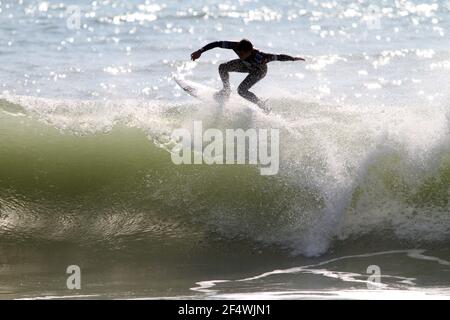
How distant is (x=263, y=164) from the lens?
11.8 meters

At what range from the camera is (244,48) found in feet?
38.0

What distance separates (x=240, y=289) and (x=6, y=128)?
15.9ft

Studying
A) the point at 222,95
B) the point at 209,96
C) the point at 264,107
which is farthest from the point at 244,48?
the point at 209,96

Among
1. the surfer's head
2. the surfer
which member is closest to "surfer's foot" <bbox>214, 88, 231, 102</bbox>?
the surfer

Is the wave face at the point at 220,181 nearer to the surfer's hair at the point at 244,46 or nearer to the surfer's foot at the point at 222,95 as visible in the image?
the surfer's foot at the point at 222,95

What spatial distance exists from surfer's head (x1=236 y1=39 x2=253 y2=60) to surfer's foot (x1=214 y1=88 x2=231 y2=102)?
1.81ft

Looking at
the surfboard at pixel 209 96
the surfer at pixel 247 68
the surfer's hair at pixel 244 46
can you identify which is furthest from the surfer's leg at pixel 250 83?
the surfer's hair at pixel 244 46

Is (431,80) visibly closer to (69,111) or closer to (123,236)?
(69,111)

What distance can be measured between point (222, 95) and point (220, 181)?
1.16 m

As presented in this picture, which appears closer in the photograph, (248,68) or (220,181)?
(220,181)

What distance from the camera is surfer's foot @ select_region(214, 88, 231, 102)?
477 inches

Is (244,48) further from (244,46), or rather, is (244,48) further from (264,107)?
(264,107)

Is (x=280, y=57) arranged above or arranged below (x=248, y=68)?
below

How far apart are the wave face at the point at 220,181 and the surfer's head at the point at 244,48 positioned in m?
0.71
